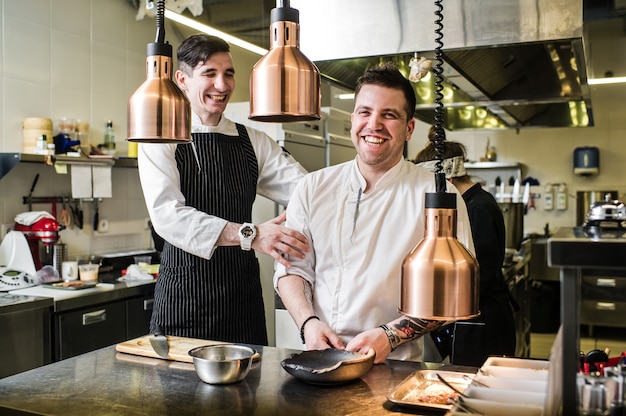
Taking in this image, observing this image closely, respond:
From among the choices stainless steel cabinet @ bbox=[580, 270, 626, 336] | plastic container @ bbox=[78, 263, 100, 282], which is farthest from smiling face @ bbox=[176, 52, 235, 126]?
stainless steel cabinet @ bbox=[580, 270, 626, 336]

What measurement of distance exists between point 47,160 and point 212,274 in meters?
1.97

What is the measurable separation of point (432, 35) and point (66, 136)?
9.34 ft

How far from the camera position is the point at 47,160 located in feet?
13.4

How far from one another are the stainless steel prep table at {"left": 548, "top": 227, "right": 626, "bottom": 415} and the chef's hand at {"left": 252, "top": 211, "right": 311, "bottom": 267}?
118cm

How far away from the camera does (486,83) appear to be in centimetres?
403

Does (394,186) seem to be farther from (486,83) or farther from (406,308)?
(486,83)

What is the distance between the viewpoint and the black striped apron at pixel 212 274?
267 centimetres

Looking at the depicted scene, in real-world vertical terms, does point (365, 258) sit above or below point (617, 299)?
above

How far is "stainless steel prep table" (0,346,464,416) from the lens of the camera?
1.55m

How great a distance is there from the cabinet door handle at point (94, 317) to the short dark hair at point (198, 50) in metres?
1.83

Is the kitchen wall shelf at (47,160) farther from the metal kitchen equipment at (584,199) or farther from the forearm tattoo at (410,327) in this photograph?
the metal kitchen equipment at (584,199)

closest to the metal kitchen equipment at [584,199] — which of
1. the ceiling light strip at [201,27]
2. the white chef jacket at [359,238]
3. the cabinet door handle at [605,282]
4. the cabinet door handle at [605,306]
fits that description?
the cabinet door handle at [605,282]

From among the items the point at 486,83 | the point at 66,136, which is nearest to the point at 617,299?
the point at 486,83

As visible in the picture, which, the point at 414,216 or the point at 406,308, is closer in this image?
the point at 406,308
